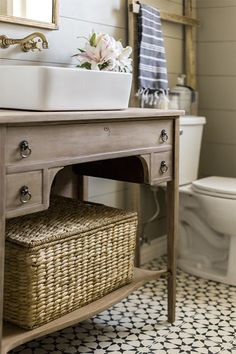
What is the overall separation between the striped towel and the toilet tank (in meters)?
0.22

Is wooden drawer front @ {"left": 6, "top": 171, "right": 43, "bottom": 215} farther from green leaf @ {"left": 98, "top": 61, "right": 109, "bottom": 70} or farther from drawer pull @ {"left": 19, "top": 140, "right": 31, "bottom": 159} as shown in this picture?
green leaf @ {"left": 98, "top": 61, "right": 109, "bottom": 70}

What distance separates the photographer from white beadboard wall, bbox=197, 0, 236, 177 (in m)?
3.18

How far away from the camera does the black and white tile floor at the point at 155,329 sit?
2.01m

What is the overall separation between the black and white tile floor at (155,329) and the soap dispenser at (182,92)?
1058 millimetres

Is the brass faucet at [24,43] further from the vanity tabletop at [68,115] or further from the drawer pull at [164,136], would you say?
the drawer pull at [164,136]

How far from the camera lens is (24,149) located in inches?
60.7

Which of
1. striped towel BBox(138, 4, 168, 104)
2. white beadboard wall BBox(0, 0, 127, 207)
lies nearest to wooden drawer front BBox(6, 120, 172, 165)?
white beadboard wall BBox(0, 0, 127, 207)

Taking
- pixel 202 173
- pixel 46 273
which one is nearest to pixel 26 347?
pixel 46 273

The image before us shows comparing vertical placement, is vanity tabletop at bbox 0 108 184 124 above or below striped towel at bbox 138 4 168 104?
below

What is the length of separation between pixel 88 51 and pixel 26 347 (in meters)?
1.15

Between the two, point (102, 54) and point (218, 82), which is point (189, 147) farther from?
point (102, 54)

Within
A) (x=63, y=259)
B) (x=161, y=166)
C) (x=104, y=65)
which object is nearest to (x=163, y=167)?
(x=161, y=166)

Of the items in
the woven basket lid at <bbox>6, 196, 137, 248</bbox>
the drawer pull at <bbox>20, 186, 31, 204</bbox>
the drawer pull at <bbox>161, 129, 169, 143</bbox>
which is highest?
the drawer pull at <bbox>161, 129, 169, 143</bbox>

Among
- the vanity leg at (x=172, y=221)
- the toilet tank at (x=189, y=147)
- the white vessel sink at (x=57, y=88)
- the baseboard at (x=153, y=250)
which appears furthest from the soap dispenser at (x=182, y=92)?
the white vessel sink at (x=57, y=88)
